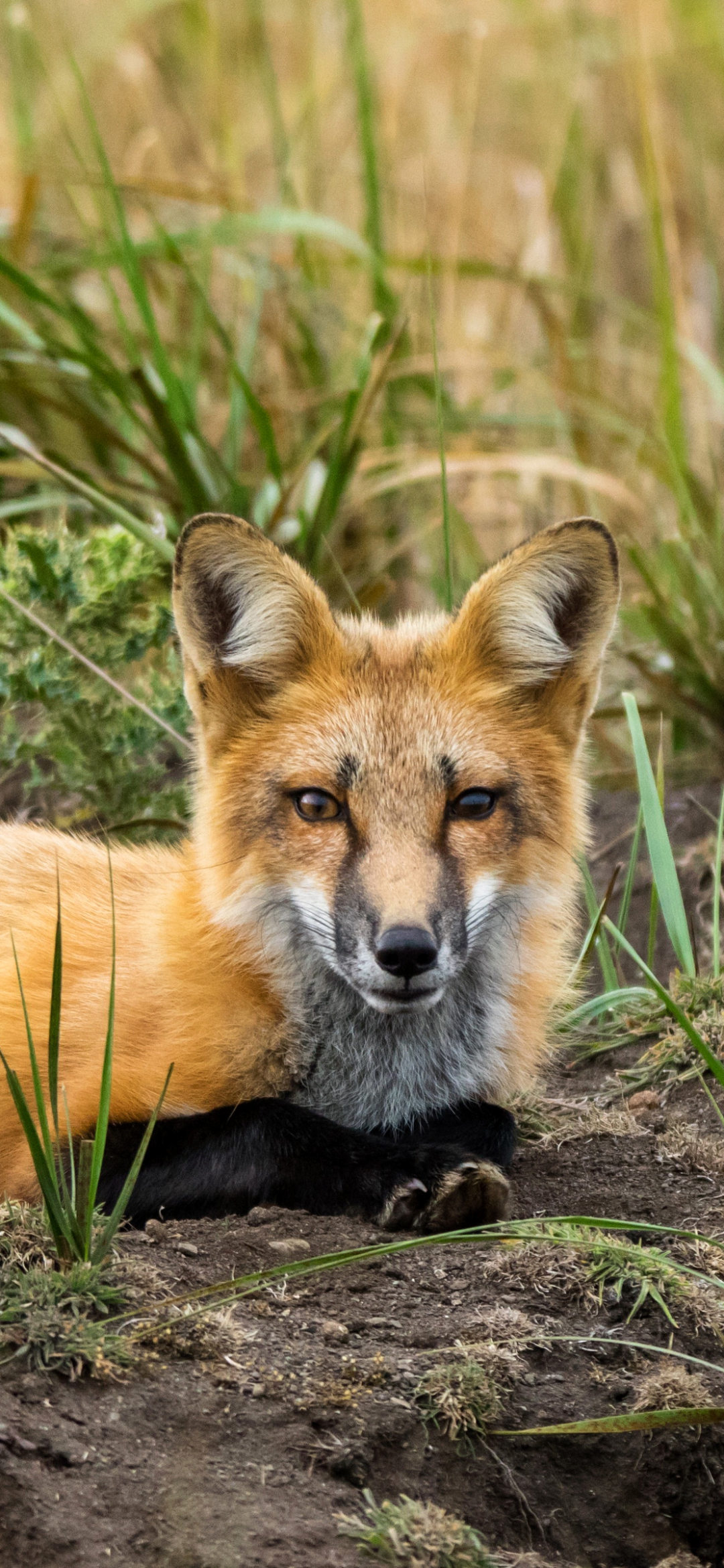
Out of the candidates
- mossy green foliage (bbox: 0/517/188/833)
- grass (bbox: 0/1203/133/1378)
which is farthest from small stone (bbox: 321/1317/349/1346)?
mossy green foliage (bbox: 0/517/188/833)

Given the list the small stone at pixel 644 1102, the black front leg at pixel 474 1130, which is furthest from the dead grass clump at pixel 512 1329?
the small stone at pixel 644 1102

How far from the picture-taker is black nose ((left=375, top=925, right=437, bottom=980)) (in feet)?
9.66

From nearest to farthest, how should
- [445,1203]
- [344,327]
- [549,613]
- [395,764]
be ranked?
[445,1203], [395,764], [549,613], [344,327]

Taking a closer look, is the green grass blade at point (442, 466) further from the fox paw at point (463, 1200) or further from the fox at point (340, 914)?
the fox paw at point (463, 1200)

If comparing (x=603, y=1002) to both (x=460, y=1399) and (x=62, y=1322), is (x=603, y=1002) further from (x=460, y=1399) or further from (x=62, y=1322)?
(x=62, y=1322)

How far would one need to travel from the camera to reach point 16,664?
496cm

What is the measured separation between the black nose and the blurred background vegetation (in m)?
1.51

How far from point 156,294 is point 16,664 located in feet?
12.9

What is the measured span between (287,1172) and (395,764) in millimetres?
997

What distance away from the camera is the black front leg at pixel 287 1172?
3.06 meters

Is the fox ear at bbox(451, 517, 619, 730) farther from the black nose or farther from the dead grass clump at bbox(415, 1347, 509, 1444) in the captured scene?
the dead grass clump at bbox(415, 1347, 509, 1444)

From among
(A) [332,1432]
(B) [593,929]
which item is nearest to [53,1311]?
(A) [332,1432]

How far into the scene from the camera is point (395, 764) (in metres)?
3.29

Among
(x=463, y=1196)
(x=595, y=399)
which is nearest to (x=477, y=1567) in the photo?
(x=463, y=1196)
